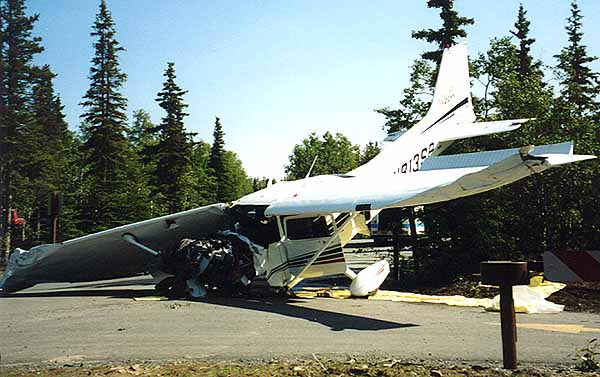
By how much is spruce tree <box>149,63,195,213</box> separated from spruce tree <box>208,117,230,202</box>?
56.7 feet

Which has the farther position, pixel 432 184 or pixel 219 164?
pixel 219 164

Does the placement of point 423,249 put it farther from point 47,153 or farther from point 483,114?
point 47,153

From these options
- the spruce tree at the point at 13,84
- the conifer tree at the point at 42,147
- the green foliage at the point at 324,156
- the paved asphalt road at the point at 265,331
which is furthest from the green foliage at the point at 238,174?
the paved asphalt road at the point at 265,331

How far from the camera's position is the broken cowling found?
13.0m

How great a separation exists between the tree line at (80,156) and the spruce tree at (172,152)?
0.07 m

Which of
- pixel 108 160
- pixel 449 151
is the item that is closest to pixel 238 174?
pixel 108 160

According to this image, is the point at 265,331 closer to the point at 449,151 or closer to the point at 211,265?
the point at 211,265

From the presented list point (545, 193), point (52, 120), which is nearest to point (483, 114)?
point (545, 193)

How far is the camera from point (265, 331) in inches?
341

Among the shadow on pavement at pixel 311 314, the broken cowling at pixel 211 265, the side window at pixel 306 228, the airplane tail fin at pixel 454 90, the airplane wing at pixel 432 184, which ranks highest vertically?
the airplane tail fin at pixel 454 90

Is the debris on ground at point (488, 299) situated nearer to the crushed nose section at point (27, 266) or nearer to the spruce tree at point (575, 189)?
the spruce tree at point (575, 189)

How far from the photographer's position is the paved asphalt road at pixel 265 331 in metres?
7.10

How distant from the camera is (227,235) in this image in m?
13.4

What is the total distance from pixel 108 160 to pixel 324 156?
43.9m
